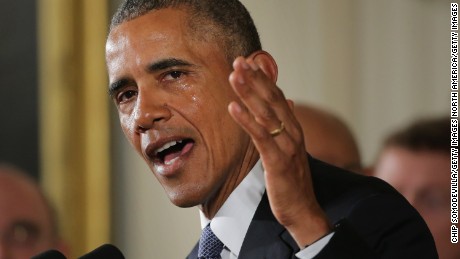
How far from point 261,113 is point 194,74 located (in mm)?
315

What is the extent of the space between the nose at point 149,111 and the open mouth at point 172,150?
3cm

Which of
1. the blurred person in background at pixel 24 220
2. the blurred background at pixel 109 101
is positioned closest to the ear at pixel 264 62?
the blurred person in background at pixel 24 220

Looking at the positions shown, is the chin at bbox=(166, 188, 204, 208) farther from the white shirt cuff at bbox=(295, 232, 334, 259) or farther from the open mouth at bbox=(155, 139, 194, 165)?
the white shirt cuff at bbox=(295, 232, 334, 259)

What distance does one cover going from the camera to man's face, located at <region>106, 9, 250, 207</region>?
1.25m

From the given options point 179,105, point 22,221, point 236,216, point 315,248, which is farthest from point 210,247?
point 22,221

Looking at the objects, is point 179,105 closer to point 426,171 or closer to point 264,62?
point 264,62

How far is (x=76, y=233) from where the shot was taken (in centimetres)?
272

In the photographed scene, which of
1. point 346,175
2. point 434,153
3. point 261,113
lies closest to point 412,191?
point 434,153

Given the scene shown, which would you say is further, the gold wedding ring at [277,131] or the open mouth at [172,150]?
the open mouth at [172,150]

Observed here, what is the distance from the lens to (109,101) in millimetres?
2748

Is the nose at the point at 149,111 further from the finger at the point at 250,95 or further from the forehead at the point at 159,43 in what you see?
the finger at the point at 250,95

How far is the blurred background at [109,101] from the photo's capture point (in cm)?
268

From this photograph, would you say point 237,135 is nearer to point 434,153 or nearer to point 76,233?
point 434,153

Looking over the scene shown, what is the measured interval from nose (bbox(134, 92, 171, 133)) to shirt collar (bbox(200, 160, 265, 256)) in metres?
0.14
